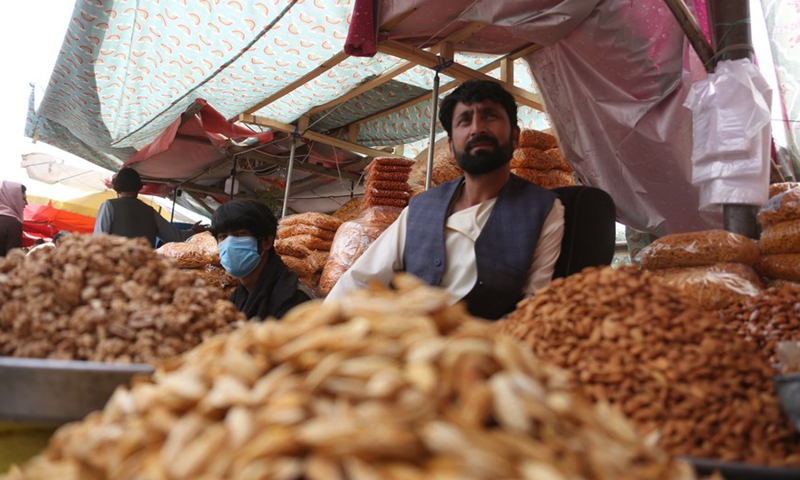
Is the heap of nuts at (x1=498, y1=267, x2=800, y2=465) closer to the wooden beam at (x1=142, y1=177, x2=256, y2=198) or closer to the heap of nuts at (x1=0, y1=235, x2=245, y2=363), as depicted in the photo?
the heap of nuts at (x1=0, y1=235, x2=245, y2=363)

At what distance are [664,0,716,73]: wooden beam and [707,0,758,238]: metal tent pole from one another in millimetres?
48

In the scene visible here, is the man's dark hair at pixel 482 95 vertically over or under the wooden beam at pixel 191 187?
over

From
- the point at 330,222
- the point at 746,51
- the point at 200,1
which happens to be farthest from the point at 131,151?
the point at 746,51

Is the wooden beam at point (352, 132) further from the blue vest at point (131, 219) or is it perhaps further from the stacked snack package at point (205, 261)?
the blue vest at point (131, 219)

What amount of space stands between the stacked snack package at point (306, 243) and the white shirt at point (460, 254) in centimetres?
156

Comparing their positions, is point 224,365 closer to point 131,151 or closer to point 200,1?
point 200,1

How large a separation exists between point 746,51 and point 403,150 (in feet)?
9.88

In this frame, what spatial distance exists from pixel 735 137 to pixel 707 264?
0.48m

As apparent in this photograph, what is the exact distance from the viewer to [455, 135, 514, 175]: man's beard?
1.97 m

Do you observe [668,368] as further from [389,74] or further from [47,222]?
[47,222]

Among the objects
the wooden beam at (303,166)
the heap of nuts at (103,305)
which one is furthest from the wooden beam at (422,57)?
the wooden beam at (303,166)

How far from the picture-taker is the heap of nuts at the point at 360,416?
0.43 m

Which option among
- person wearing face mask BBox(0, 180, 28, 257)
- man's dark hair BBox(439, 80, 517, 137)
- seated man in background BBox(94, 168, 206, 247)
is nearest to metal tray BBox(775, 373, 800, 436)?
man's dark hair BBox(439, 80, 517, 137)

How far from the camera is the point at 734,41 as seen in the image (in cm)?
195
